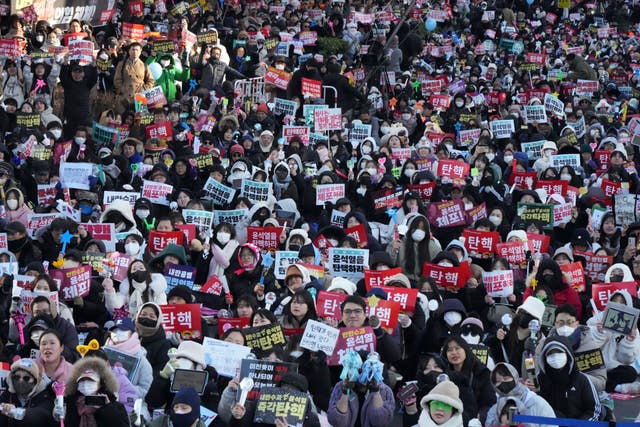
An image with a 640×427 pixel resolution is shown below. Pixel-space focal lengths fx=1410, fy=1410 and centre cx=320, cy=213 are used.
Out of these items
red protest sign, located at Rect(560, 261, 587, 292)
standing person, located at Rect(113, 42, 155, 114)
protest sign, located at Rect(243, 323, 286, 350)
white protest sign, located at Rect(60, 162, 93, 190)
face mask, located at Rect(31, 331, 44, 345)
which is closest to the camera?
protest sign, located at Rect(243, 323, 286, 350)

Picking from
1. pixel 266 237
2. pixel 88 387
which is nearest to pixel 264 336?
pixel 88 387

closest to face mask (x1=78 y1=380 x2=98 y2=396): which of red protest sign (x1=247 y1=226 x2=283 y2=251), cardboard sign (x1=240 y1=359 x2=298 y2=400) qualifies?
cardboard sign (x1=240 y1=359 x2=298 y2=400)

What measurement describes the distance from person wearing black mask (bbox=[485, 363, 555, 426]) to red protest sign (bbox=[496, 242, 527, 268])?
4256 mm

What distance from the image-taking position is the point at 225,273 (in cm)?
1378

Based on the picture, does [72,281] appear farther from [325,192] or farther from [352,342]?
[325,192]

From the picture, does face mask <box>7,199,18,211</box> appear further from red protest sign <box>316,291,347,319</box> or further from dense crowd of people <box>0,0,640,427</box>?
red protest sign <box>316,291,347,319</box>

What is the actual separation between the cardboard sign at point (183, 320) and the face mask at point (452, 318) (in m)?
2.07

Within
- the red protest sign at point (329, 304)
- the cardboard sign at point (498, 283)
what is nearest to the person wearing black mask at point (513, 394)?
the red protest sign at point (329, 304)

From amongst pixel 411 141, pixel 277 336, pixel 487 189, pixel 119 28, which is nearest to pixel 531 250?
pixel 487 189

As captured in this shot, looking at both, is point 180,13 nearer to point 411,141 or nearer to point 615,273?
point 411,141

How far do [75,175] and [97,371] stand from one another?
7.16m

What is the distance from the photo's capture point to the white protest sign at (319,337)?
1038 centimetres

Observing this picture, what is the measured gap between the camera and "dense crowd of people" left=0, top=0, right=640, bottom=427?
10.0m

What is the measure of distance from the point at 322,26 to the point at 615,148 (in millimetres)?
8008
